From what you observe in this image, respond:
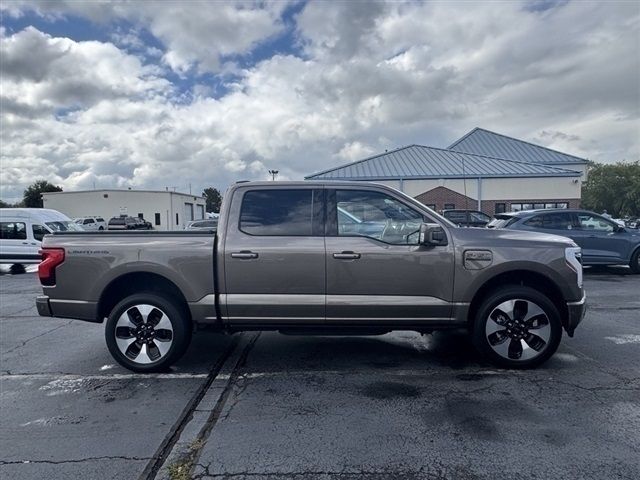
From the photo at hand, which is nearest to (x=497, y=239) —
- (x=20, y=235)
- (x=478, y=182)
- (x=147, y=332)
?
(x=147, y=332)

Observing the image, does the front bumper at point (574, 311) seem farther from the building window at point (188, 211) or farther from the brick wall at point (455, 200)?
the building window at point (188, 211)

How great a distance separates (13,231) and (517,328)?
16.0m

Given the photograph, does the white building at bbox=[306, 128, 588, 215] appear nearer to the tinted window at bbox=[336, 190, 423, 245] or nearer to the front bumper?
the tinted window at bbox=[336, 190, 423, 245]

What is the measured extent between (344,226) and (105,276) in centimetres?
250

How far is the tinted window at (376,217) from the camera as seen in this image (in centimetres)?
446

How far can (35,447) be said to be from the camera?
3209 millimetres

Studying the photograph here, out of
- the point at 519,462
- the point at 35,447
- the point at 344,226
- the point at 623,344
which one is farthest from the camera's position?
the point at 623,344

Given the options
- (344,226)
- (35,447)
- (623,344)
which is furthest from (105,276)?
(623,344)

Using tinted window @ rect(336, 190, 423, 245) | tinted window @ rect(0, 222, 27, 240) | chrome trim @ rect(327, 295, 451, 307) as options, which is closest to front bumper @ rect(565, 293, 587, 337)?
chrome trim @ rect(327, 295, 451, 307)

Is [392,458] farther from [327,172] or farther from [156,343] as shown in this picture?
[327,172]

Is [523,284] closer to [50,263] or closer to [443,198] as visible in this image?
[50,263]

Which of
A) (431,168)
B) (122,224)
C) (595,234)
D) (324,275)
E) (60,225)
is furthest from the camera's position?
(122,224)

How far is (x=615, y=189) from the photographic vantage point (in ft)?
187

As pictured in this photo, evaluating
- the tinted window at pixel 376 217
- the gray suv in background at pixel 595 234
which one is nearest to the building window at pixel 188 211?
the gray suv in background at pixel 595 234
